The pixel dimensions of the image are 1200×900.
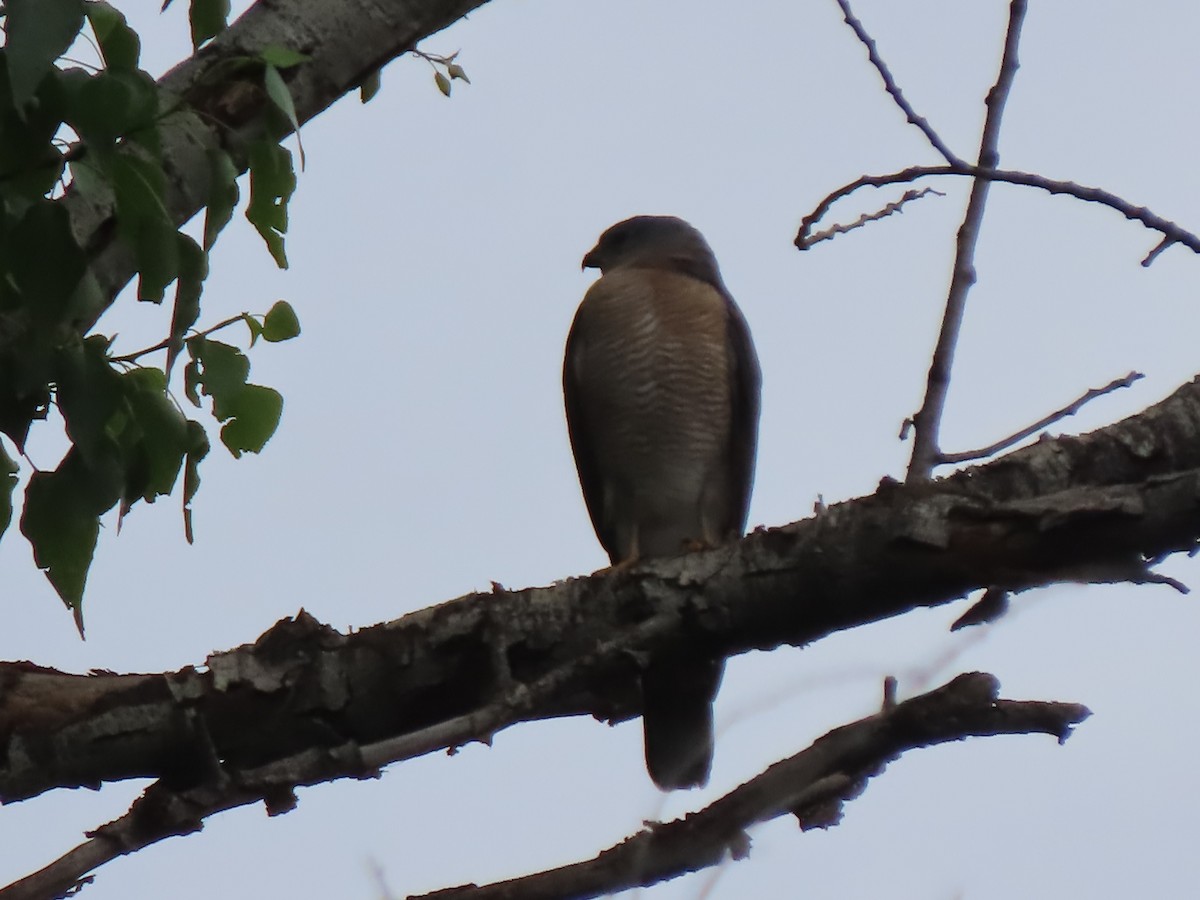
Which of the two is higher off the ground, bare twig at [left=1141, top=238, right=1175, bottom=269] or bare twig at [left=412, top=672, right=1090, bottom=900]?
bare twig at [left=1141, top=238, right=1175, bottom=269]

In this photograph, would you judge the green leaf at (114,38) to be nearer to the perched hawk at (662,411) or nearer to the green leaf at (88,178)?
the green leaf at (88,178)

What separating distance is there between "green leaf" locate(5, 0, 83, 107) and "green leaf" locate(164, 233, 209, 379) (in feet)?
1.65

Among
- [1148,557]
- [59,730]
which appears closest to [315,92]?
[59,730]

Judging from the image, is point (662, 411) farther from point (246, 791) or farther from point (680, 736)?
point (246, 791)

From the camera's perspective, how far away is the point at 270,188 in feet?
8.39

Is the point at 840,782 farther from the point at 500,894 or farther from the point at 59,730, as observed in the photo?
the point at 59,730

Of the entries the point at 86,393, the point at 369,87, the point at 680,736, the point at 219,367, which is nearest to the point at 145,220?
the point at 86,393

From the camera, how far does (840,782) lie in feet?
6.96

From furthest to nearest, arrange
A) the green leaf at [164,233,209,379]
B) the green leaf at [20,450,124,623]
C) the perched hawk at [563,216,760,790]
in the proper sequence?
the perched hawk at [563,216,760,790]
the green leaf at [20,450,124,623]
the green leaf at [164,233,209,379]

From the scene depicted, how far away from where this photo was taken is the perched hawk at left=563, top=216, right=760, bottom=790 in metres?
5.75

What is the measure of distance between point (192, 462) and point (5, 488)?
0.32 meters

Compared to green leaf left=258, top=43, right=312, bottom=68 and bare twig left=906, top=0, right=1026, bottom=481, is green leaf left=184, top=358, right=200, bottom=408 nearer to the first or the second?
green leaf left=258, top=43, right=312, bottom=68

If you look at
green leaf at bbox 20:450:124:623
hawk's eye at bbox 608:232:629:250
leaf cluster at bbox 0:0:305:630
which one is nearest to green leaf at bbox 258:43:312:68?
leaf cluster at bbox 0:0:305:630

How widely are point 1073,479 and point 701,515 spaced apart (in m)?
2.93
